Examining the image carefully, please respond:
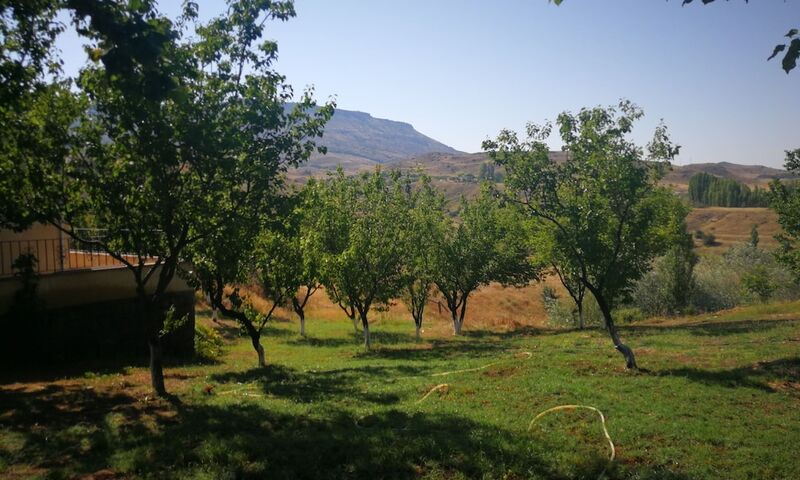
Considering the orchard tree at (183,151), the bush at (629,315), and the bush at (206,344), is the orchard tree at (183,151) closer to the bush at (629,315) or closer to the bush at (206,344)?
the bush at (206,344)

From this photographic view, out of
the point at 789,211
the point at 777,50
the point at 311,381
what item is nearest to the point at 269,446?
the point at 311,381

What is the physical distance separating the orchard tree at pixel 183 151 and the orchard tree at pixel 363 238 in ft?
37.9

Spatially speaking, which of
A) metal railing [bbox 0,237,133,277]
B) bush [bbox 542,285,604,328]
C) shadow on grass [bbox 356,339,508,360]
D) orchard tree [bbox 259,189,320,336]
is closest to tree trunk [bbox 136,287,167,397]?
metal railing [bbox 0,237,133,277]

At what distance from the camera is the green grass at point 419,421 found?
8273mm

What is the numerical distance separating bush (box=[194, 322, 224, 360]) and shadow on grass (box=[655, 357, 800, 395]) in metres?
15.9

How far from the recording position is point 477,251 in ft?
120

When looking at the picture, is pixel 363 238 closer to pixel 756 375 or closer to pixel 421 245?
pixel 421 245

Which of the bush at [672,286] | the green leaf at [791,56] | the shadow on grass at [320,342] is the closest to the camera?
the green leaf at [791,56]

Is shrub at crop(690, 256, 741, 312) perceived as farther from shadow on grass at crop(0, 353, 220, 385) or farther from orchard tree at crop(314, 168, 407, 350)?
shadow on grass at crop(0, 353, 220, 385)

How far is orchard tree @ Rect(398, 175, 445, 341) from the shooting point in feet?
102

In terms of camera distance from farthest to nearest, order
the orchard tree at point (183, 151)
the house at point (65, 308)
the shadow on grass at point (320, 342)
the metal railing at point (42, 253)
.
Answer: the shadow on grass at point (320, 342), the metal railing at point (42, 253), the house at point (65, 308), the orchard tree at point (183, 151)

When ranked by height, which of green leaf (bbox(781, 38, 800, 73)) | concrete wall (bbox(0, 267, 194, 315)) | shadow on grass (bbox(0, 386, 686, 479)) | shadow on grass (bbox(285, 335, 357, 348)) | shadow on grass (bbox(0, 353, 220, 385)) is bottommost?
shadow on grass (bbox(285, 335, 357, 348))

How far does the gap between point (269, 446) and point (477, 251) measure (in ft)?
94.4

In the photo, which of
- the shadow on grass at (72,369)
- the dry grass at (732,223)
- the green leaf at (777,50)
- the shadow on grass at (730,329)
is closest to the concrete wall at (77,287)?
the shadow on grass at (72,369)
